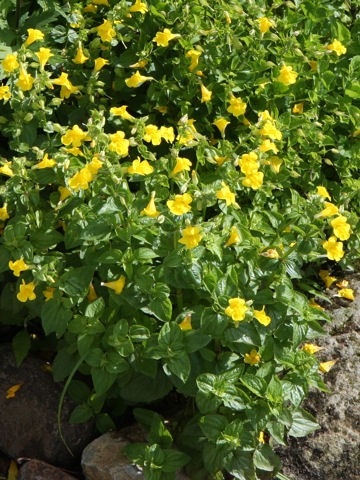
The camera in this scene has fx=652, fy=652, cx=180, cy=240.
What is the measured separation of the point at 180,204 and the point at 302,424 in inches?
39.7

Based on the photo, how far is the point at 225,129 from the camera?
3.24 m

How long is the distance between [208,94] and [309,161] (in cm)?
63

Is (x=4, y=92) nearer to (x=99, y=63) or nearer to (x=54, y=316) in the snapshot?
(x=99, y=63)

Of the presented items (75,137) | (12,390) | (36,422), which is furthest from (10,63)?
(36,422)

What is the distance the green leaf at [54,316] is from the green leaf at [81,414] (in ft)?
1.43

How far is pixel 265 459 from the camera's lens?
2.40 meters

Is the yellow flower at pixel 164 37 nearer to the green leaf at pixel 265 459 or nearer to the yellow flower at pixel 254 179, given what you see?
the yellow flower at pixel 254 179

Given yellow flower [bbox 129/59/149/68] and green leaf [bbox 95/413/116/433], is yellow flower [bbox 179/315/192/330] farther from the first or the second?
yellow flower [bbox 129/59/149/68]

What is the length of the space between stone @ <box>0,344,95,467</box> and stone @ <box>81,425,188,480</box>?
18cm

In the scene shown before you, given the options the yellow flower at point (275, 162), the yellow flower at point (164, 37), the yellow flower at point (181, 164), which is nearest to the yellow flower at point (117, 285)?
the yellow flower at point (181, 164)

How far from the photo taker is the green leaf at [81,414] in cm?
269

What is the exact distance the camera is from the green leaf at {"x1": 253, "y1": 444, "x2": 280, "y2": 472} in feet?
7.81

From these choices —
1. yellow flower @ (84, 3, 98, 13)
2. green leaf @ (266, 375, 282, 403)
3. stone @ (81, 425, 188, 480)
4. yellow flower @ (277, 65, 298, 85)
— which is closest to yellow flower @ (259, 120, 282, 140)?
yellow flower @ (277, 65, 298, 85)

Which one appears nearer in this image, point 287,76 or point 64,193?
point 64,193
